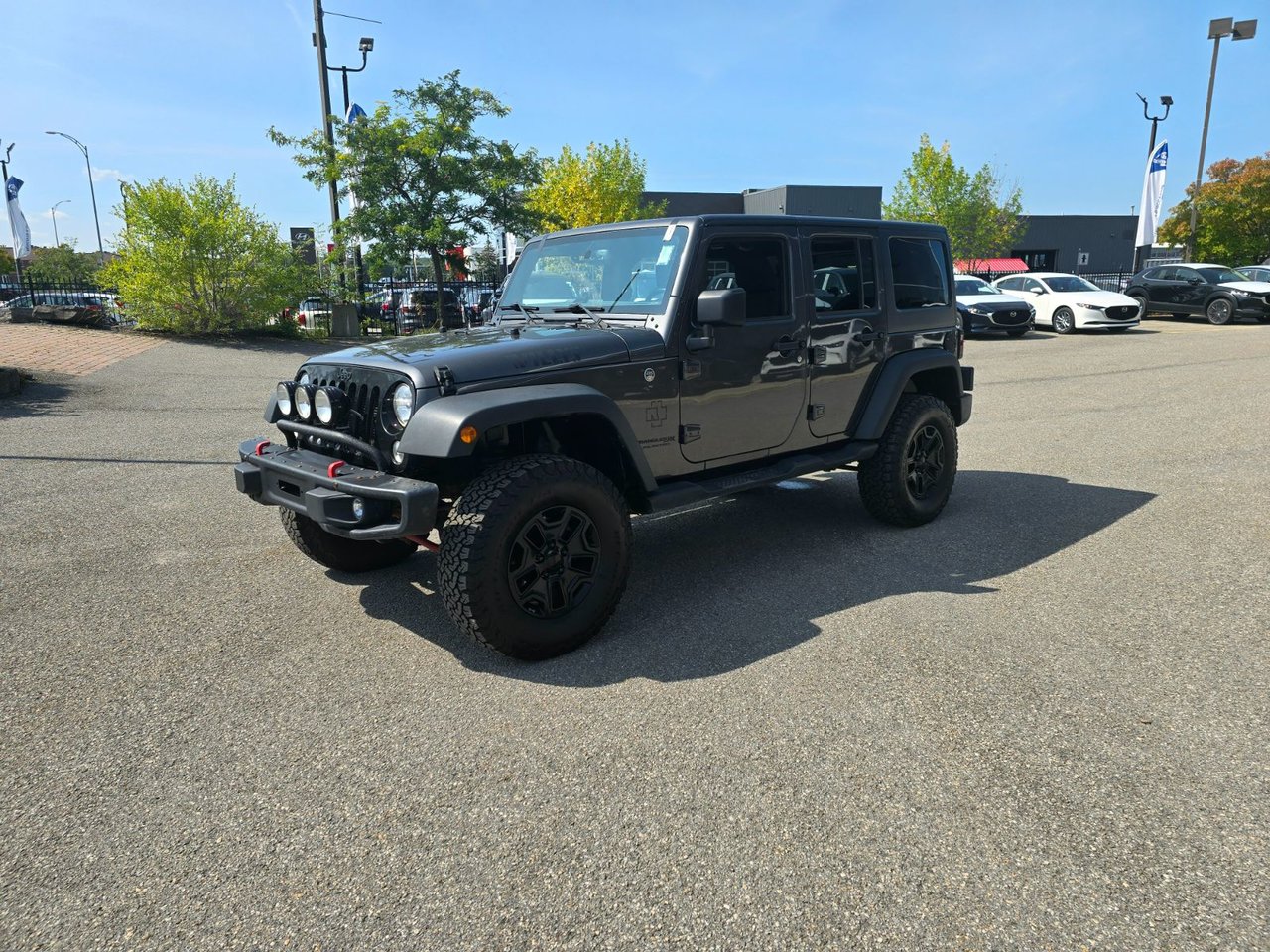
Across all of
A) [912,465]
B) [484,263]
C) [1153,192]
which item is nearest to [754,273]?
[912,465]

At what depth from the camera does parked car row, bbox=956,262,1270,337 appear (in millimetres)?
19859

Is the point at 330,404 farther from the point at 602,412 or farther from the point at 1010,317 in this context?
the point at 1010,317

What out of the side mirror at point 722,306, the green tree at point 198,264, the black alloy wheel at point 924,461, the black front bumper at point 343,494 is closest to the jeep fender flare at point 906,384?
the black alloy wheel at point 924,461

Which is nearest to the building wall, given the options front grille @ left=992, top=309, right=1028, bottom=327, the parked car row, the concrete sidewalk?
the parked car row

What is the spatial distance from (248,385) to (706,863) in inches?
456

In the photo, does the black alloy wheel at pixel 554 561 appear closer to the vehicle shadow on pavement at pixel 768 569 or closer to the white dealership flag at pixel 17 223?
the vehicle shadow on pavement at pixel 768 569

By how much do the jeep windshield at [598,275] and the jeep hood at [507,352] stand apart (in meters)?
0.22

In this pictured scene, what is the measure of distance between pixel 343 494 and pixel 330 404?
52 centimetres

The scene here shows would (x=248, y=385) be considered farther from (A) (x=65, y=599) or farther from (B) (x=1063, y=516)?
(B) (x=1063, y=516)

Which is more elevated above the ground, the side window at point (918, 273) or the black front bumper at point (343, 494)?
the side window at point (918, 273)

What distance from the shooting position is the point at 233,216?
16359mm

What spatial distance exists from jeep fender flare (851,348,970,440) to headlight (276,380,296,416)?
3249 mm

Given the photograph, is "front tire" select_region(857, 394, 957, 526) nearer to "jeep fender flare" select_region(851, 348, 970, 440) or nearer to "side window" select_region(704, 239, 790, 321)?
"jeep fender flare" select_region(851, 348, 970, 440)

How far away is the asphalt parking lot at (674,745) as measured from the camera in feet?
7.30
